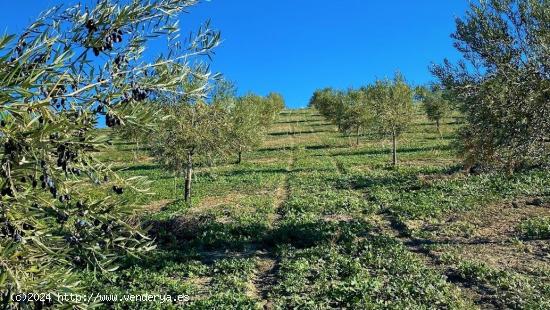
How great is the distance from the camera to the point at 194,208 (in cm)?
2389

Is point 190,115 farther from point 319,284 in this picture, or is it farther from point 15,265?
point 15,265

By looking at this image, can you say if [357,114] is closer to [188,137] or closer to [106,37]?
[188,137]

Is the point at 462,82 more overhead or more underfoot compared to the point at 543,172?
more overhead

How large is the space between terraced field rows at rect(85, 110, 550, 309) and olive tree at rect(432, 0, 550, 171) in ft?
11.0

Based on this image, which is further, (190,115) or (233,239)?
(190,115)

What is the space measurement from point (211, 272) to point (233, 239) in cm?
342

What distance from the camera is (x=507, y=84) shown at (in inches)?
555

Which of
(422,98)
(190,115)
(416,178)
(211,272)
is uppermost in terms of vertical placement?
(422,98)

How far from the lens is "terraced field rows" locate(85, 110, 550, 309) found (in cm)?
1095

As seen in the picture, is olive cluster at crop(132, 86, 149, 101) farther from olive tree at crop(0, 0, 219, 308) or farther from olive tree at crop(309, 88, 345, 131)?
olive tree at crop(309, 88, 345, 131)

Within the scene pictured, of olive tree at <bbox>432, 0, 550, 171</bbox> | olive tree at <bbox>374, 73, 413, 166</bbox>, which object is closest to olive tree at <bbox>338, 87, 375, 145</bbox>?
olive tree at <bbox>374, 73, 413, 166</bbox>

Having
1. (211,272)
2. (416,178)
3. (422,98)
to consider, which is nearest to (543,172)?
(416,178)

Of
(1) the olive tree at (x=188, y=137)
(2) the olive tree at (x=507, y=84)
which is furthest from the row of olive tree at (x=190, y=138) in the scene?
(2) the olive tree at (x=507, y=84)

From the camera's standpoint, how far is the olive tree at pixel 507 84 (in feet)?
44.4
